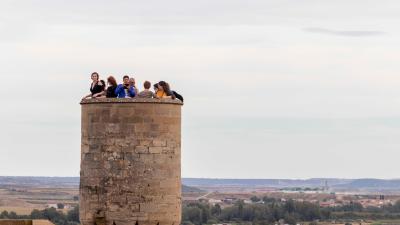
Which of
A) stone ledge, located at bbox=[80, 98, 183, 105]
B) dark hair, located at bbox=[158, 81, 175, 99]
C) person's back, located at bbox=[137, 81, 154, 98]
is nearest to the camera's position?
stone ledge, located at bbox=[80, 98, 183, 105]

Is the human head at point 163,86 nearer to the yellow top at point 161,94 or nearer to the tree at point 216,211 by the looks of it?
the yellow top at point 161,94

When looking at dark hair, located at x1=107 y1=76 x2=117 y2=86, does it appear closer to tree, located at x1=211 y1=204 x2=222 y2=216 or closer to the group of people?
the group of people

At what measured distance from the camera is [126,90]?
19.2 m

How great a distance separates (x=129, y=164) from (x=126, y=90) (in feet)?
3.99

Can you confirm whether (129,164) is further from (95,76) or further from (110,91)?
(95,76)

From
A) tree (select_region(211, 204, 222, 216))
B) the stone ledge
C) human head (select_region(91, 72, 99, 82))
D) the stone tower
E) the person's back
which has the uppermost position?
tree (select_region(211, 204, 222, 216))

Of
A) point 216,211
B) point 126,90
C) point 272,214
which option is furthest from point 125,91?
point 272,214

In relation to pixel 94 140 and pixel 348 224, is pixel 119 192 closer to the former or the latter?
pixel 94 140

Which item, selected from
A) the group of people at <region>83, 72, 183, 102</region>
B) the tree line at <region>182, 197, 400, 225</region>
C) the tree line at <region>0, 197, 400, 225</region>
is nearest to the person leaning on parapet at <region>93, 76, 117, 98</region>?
the group of people at <region>83, 72, 183, 102</region>

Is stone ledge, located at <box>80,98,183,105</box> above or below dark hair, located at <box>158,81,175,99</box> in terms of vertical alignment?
below

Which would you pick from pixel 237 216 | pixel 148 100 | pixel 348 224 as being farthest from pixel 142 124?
pixel 237 216

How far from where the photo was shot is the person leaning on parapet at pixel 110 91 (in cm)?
1923

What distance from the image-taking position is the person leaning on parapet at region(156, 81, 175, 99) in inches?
763

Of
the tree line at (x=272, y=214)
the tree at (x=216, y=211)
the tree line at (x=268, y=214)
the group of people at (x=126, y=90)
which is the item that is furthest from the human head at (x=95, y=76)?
the tree at (x=216, y=211)
